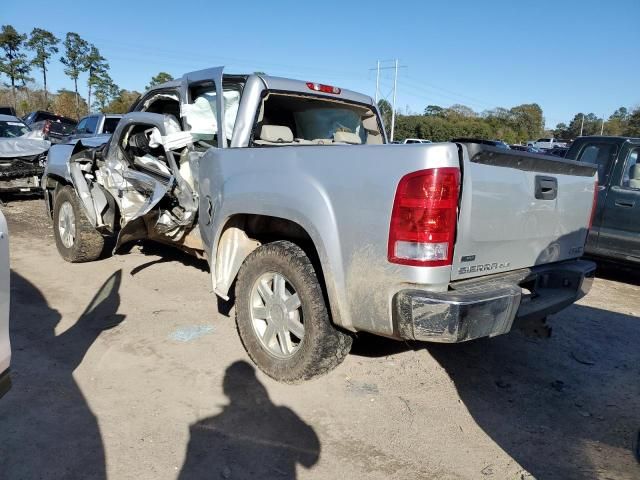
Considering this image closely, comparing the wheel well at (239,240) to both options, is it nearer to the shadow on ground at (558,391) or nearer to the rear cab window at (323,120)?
the rear cab window at (323,120)

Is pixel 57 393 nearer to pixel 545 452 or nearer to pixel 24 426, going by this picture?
pixel 24 426

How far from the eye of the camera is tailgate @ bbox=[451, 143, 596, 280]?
2.60m

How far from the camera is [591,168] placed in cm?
349

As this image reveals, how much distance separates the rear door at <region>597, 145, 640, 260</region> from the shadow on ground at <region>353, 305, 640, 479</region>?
159 centimetres

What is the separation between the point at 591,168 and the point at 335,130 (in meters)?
2.27

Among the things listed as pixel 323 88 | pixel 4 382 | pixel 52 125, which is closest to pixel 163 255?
pixel 323 88

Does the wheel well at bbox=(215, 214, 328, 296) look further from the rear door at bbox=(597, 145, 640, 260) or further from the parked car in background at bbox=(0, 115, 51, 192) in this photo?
the parked car in background at bbox=(0, 115, 51, 192)

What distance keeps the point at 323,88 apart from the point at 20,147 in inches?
339

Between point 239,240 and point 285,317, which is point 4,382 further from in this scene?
point 239,240

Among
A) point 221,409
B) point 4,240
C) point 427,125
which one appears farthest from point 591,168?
point 427,125

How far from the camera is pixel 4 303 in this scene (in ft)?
7.02

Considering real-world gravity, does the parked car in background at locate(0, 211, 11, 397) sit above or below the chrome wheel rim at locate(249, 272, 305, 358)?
above

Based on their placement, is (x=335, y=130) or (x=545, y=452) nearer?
(x=545, y=452)

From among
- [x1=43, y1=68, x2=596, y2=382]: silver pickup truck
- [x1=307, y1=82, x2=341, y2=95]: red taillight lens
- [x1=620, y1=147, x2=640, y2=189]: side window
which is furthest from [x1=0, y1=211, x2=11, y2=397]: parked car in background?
[x1=620, y1=147, x2=640, y2=189]: side window
